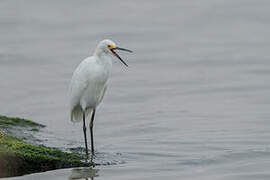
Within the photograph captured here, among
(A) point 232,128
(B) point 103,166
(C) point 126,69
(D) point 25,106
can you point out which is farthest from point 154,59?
(B) point 103,166

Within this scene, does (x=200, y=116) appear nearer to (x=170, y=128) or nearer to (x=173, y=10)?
(x=170, y=128)

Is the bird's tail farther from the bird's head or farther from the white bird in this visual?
the bird's head

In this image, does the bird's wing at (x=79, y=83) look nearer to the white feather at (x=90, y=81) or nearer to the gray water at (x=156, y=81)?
the white feather at (x=90, y=81)

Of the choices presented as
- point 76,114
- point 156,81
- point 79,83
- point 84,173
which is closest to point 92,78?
point 79,83

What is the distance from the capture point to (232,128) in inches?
511

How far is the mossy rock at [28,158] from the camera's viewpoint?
352 inches

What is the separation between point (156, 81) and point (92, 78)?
7.06 m

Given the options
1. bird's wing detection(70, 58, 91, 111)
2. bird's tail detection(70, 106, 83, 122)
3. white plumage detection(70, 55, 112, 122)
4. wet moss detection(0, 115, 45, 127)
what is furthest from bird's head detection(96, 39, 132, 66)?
wet moss detection(0, 115, 45, 127)

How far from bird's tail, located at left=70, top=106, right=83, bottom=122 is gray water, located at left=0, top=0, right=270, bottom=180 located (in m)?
0.44

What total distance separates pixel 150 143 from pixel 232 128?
196 centimetres

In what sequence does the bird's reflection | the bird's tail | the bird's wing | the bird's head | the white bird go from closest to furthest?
the bird's reflection, the bird's head, the white bird, the bird's wing, the bird's tail

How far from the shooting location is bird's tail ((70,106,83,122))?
37.3 ft

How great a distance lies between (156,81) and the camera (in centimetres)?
1759

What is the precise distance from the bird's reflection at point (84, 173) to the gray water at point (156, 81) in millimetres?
95
